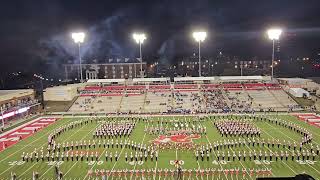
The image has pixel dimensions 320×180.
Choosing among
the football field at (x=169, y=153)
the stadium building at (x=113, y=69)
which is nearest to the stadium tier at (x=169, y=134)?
the football field at (x=169, y=153)

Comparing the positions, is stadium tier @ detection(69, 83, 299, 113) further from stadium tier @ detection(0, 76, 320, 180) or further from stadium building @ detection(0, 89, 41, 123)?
stadium building @ detection(0, 89, 41, 123)

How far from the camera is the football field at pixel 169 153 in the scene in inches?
715

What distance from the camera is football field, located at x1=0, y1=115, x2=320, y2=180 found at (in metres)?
18.2

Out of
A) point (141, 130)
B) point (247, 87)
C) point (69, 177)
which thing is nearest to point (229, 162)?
point (69, 177)

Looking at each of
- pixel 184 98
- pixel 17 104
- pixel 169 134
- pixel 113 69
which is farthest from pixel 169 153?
pixel 113 69

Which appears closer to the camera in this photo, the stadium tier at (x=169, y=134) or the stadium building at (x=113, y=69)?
the stadium tier at (x=169, y=134)

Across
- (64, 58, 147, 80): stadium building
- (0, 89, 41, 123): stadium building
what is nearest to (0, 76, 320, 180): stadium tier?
(0, 89, 41, 123): stadium building

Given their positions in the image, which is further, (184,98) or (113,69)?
(113,69)

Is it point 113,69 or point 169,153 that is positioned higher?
point 113,69

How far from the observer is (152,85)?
51094 millimetres

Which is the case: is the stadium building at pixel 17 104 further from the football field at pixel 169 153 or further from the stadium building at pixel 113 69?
the stadium building at pixel 113 69

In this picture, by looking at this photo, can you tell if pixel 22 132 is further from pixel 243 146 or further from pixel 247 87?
pixel 247 87

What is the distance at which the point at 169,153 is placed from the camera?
22.1 metres

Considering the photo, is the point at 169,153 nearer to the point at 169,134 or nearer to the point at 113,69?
the point at 169,134
